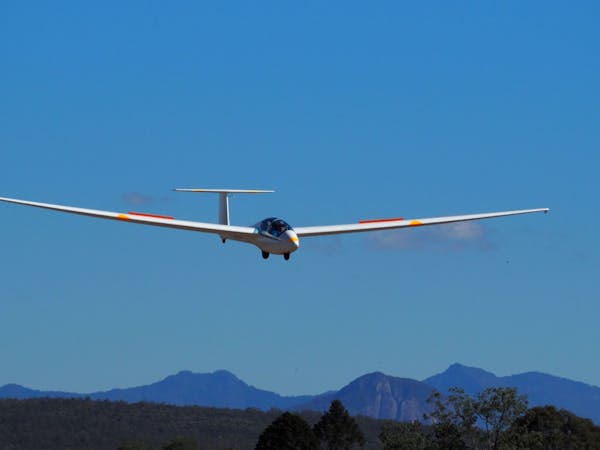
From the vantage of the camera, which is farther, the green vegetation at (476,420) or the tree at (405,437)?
the tree at (405,437)

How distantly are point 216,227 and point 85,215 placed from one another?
7.93 m

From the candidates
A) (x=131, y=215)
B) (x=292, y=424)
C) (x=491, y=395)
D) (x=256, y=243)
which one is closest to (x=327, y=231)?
(x=256, y=243)

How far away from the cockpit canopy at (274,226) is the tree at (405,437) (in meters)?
83.7

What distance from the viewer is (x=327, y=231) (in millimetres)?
78938

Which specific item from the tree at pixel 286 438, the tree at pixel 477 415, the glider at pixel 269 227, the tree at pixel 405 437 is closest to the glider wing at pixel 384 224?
the glider at pixel 269 227

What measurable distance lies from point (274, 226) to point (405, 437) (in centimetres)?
8735

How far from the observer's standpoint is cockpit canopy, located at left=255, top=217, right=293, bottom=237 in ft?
233

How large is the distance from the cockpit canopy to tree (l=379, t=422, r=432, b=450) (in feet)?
274

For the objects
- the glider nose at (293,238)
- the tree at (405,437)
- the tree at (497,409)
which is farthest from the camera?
the tree at (405,437)

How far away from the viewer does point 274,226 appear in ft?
234

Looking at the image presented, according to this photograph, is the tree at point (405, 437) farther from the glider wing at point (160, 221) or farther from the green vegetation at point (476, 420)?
the glider wing at point (160, 221)

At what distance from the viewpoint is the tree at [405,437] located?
494 feet

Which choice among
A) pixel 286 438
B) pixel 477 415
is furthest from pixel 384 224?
pixel 286 438

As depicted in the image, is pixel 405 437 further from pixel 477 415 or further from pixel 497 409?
pixel 497 409
